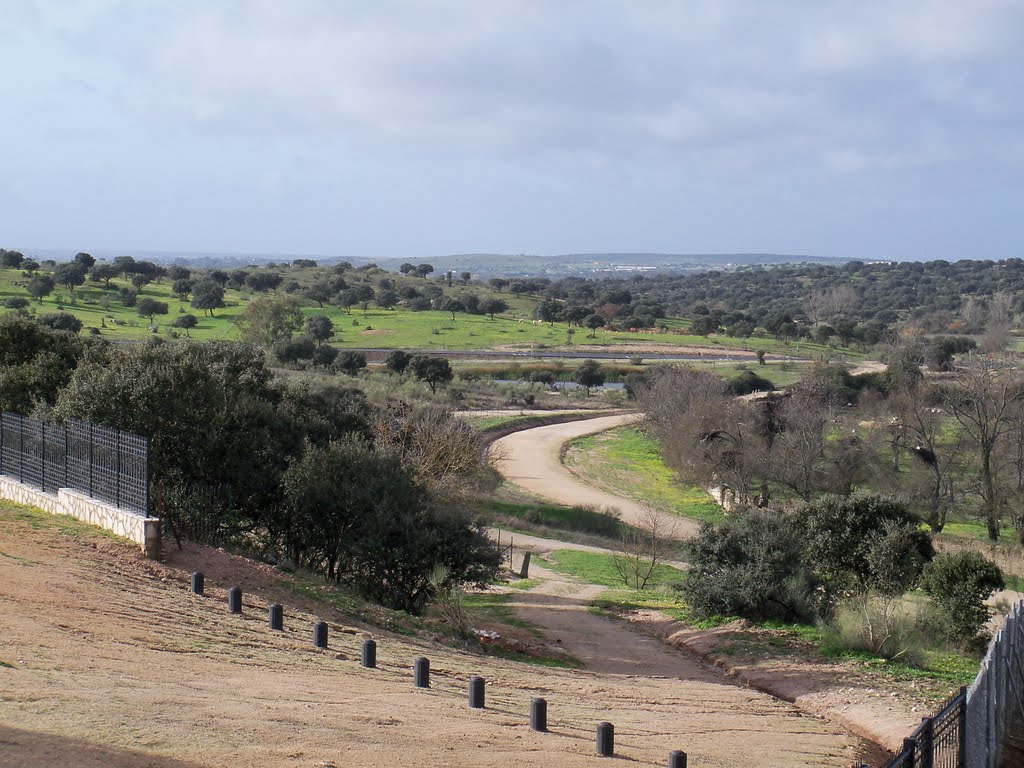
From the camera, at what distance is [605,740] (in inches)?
387

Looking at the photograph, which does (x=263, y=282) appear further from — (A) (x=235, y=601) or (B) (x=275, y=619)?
(B) (x=275, y=619)

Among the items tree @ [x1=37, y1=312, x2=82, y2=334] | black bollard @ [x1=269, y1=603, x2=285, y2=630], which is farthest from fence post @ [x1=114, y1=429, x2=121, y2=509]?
tree @ [x1=37, y1=312, x2=82, y2=334]

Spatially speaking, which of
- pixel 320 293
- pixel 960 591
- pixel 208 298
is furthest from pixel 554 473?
pixel 320 293

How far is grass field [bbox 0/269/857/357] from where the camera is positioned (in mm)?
79812

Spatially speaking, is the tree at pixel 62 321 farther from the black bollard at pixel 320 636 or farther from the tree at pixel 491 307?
the black bollard at pixel 320 636

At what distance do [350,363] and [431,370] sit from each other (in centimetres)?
544

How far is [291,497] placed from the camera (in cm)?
2028

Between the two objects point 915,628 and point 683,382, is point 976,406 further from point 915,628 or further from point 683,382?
point 915,628

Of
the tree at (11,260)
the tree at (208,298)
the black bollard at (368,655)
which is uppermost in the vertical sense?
the tree at (11,260)

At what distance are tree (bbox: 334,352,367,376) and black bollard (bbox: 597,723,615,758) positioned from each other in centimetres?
5651

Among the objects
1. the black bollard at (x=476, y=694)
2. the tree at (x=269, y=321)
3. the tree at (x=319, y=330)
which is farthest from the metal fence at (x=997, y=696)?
the tree at (x=319, y=330)

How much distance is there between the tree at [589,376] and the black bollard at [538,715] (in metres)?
66.6

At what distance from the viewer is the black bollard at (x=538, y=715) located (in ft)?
34.1

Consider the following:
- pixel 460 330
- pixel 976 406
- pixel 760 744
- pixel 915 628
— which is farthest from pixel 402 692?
pixel 460 330
